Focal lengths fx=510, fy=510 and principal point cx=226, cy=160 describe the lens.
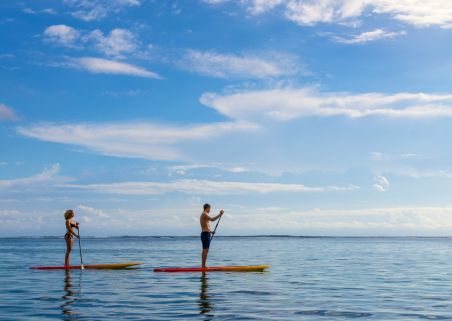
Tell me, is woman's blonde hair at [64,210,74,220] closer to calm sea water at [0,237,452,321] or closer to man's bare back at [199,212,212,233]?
calm sea water at [0,237,452,321]

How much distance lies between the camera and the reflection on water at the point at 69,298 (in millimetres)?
11008

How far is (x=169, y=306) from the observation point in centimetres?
1243

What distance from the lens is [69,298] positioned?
535 inches

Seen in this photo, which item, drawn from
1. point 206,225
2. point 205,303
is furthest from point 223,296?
point 206,225

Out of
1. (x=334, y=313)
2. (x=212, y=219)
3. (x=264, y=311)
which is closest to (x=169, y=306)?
(x=264, y=311)

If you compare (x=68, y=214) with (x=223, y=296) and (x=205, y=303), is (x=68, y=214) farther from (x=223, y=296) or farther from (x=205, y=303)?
(x=205, y=303)

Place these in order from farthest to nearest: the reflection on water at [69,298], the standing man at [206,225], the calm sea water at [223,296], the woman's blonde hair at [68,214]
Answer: the woman's blonde hair at [68,214] → the standing man at [206,225] → the calm sea water at [223,296] → the reflection on water at [69,298]

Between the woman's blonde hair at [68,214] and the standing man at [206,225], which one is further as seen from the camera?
the woman's blonde hair at [68,214]

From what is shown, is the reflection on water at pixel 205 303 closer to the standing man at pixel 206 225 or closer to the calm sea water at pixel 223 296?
the calm sea water at pixel 223 296

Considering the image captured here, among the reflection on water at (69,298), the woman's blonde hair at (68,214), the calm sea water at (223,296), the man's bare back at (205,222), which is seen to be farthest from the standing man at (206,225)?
the woman's blonde hair at (68,214)

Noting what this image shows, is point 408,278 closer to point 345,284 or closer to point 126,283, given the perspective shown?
point 345,284

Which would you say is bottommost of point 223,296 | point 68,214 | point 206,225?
point 223,296

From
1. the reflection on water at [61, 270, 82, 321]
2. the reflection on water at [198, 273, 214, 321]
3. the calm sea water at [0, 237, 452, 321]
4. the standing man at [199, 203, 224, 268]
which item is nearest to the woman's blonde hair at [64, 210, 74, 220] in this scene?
the calm sea water at [0, 237, 452, 321]

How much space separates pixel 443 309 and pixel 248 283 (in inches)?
267
